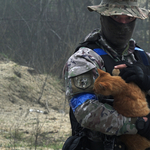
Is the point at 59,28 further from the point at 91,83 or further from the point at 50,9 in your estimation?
the point at 91,83

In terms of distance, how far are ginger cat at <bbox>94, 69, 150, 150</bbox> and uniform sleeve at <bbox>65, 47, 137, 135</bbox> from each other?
0.05m

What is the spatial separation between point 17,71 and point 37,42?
3097mm

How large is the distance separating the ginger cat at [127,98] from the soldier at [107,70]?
0.04 metres

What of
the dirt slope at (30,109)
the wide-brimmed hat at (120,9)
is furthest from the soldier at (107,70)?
the dirt slope at (30,109)

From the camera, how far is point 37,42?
1062cm

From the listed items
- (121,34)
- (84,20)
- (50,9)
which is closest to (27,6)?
(50,9)

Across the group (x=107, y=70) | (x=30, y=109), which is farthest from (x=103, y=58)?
(x=30, y=109)

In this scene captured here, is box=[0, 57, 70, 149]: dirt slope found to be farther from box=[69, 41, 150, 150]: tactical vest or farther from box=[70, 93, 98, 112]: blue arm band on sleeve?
box=[70, 93, 98, 112]: blue arm band on sleeve

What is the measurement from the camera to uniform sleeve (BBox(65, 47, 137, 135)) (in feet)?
5.70

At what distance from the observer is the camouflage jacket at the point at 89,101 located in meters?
1.74

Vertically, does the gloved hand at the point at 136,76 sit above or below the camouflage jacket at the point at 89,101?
above

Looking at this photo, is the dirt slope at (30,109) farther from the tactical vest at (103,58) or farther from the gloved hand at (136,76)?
the gloved hand at (136,76)

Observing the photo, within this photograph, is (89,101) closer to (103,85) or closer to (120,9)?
(103,85)

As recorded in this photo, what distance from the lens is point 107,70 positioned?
6.41 ft
